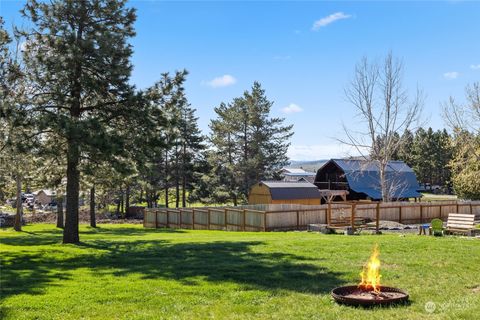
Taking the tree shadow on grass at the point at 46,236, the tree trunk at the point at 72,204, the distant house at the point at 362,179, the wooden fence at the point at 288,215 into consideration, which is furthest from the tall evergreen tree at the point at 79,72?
the distant house at the point at 362,179

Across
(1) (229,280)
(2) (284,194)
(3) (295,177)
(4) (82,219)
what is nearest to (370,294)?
(1) (229,280)

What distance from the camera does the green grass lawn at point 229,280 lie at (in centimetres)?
791

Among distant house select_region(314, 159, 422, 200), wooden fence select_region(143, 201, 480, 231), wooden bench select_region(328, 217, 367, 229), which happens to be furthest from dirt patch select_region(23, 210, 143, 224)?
wooden bench select_region(328, 217, 367, 229)

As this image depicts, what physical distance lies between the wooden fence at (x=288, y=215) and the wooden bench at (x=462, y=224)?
4.86m

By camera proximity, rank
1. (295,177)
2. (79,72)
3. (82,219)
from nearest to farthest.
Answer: (79,72)
(82,219)
(295,177)

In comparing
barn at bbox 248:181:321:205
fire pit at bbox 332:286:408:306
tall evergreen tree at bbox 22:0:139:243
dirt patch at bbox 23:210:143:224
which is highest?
tall evergreen tree at bbox 22:0:139:243

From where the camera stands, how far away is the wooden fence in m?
28.1

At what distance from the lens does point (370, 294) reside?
8.52m

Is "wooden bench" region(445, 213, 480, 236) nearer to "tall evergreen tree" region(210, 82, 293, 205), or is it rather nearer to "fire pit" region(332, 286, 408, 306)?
"fire pit" region(332, 286, 408, 306)

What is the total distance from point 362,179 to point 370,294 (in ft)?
136

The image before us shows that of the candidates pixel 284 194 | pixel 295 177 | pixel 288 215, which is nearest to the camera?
pixel 288 215

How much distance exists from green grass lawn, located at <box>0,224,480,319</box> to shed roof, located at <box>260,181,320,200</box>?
24.2 m

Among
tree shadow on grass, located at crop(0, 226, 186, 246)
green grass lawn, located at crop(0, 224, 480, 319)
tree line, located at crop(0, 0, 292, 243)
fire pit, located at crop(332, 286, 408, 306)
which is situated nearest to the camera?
green grass lawn, located at crop(0, 224, 480, 319)

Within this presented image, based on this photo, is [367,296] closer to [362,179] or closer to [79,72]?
[79,72]
